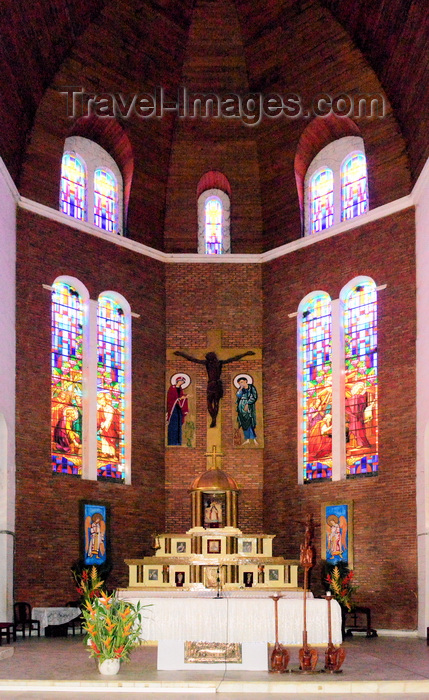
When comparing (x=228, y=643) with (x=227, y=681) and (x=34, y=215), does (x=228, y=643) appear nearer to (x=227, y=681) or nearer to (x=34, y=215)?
(x=227, y=681)

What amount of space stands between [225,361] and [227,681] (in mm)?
14840

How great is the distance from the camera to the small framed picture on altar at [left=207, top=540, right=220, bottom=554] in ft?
76.3

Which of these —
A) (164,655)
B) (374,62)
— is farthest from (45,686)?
(374,62)

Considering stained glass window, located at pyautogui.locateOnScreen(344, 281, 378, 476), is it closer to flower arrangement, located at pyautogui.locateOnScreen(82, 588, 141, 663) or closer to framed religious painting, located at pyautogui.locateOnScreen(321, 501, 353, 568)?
framed religious painting, located at pyautogui.locateOnScreen(321, 501, 353, 568)

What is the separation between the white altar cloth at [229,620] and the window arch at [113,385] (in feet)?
35.3

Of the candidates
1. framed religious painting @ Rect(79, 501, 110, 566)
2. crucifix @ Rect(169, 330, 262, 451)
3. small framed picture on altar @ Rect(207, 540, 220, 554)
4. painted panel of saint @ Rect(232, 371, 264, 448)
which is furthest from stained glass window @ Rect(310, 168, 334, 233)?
framed religious painting @ Rect(79, 501, 110, 566)

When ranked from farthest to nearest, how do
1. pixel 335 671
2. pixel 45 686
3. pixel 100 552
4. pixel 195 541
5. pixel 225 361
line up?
pixel 225 361
pixel 100 552
pixel 195 541
pixel 335 671
pixel 45 686

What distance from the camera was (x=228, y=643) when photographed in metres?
14.8

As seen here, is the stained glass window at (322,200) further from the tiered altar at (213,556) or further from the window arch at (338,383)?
the tiered altar at (213,556)

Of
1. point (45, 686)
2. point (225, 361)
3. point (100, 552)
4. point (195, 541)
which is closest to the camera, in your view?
point (45, 686)

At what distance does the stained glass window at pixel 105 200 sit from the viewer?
90.2 feet

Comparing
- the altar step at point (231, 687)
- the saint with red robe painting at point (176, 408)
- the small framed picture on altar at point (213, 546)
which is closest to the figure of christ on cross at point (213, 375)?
the saint with red robe painting at point (176, 408)

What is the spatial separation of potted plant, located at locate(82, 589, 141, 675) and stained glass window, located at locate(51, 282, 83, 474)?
425 inches

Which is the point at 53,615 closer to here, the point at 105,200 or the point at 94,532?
the point at 94,532
